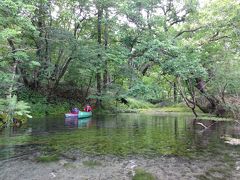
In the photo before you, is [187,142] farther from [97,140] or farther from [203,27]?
[203,27]

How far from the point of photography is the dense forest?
16.5 metres

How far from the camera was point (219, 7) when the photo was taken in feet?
51.8

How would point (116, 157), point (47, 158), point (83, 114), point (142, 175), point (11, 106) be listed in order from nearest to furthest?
point (142, 175) < point (47, 158) < point (116, 157) < point (11, 106) < point (83, 114)

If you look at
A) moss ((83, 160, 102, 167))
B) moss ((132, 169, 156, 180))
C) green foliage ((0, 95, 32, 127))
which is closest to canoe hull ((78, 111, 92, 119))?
green foliage ((0, 95, 32, 127))

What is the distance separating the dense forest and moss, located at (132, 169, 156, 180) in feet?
29.1

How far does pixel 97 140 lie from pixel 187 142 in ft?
12.5

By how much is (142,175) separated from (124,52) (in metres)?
14.0

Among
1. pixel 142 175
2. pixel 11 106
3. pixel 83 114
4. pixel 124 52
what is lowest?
pixel 142 175

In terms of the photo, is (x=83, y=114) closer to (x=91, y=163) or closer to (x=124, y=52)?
(x=124, y=52)

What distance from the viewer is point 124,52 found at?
64.6 ft

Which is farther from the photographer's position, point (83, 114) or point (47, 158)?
point (83, 114)

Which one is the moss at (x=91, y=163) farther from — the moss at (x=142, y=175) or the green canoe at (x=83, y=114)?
the green canoe at (x=83, y=114)

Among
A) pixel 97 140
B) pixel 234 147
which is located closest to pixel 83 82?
pixel 97 140

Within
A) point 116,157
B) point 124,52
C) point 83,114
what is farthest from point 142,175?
point 83,114
